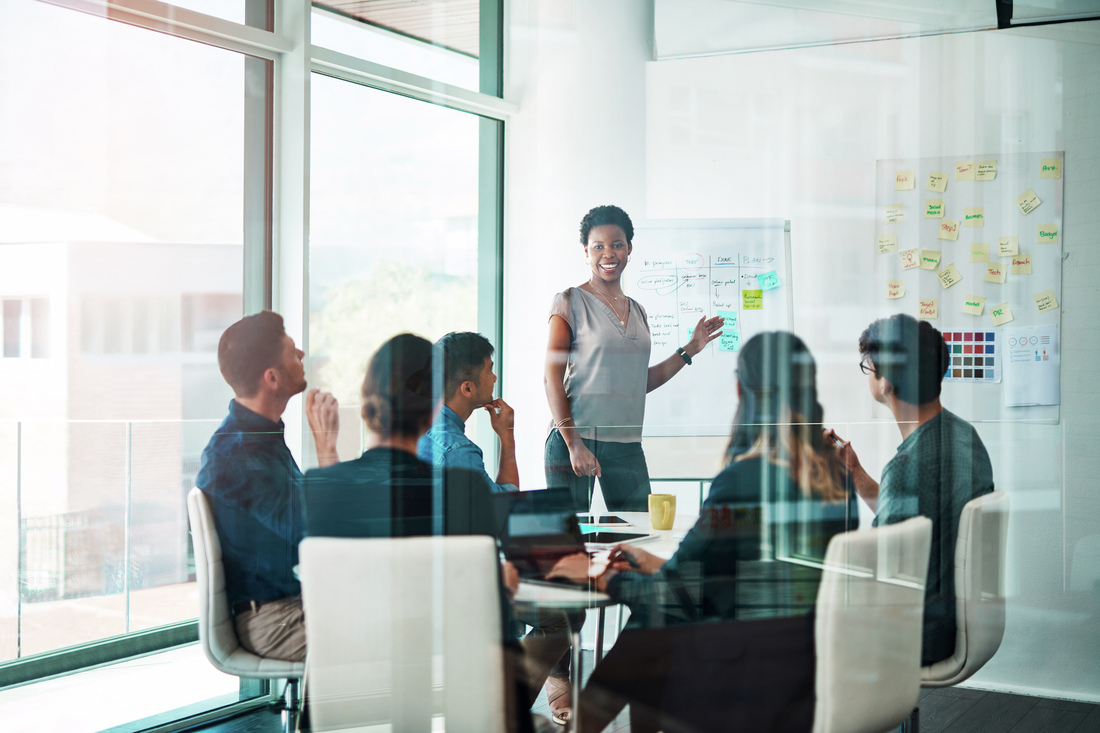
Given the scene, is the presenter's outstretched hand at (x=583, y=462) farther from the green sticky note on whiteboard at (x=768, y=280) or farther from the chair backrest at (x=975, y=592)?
the green sticky note on whiteboard at (x=768, y=280)

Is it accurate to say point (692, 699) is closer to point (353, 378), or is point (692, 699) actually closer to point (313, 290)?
point (353, 378)

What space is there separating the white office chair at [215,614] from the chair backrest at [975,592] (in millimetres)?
1525

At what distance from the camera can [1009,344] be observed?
2.59 meters

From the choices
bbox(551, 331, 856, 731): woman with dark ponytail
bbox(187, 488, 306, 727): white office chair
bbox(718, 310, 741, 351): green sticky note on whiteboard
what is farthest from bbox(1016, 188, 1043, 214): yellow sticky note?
bbox(187, 488, 306, 727): white office chair

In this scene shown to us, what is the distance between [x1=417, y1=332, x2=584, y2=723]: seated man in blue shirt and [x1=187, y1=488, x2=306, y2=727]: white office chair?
0.57 m

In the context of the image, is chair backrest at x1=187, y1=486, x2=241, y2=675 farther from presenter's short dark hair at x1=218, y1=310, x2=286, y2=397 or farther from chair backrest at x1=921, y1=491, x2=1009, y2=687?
chair backrest at x1=921, y1=491, x2=1009, y2=687

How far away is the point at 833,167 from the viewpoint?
2857 mm

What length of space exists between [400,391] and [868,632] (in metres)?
1.17

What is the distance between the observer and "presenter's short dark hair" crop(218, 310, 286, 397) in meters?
2.04

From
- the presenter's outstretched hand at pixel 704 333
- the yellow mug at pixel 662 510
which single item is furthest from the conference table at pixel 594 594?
the presenter's outstretched hand at pixel 704 333

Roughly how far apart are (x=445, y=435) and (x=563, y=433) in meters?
0.61

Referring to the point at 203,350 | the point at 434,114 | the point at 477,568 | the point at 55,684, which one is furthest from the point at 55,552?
the point at 434,114

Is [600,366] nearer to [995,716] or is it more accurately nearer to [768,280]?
[768,280]

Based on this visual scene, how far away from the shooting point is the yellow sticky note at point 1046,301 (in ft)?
8.18
